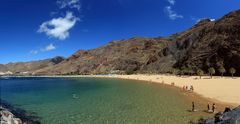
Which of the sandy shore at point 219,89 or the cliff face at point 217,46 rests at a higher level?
the cliff face at point 217,46

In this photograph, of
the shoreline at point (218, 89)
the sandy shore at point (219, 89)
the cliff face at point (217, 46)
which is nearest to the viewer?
the shoreline at point (218, 89)

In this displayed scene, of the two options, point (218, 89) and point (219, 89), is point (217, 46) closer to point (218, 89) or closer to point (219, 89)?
point (218, 89)

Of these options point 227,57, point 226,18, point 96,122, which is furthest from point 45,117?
point 226,18

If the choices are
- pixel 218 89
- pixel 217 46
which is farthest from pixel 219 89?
pixel 217 46

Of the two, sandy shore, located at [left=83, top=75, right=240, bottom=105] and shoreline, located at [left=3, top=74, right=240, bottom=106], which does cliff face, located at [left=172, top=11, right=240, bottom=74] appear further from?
sandy shore, located at [left=83, top=75, right=240, bottom=105]

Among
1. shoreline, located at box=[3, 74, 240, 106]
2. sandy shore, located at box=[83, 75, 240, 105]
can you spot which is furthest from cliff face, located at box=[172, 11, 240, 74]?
sandy shore, located at box=[83, 75, 240, 105]

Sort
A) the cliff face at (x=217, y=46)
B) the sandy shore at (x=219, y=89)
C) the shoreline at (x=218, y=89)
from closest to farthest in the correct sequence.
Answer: the shoreline at (x=218, y=89) < the sandy shore at (x=219, y=89) < the cliff face at (x=217, y=46)

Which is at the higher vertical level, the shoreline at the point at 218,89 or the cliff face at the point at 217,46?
the cliff face at the point at 217,46

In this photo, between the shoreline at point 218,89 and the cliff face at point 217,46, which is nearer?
the shoreline at point 218,89

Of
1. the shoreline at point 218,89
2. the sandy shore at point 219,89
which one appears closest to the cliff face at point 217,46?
the shoreline at point 218,89

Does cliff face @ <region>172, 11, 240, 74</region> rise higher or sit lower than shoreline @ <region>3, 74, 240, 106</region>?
higher

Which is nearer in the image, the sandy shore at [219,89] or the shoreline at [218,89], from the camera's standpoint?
the shoreline at [218,89]

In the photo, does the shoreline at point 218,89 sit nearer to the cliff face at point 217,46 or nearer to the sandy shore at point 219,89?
the sandy shore at point 219,89

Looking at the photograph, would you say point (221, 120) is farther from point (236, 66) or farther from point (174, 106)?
point (236, 66)
